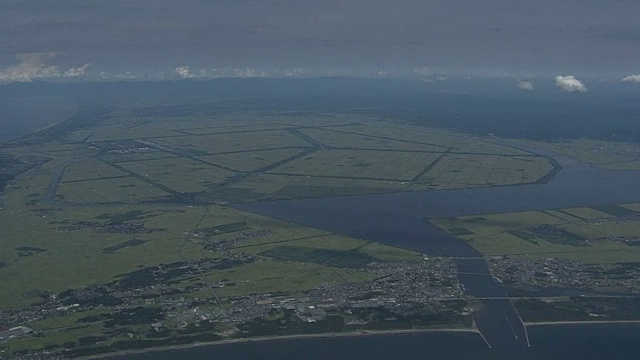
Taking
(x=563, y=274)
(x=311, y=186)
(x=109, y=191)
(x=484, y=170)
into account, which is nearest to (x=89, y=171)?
(x=109, y=191)

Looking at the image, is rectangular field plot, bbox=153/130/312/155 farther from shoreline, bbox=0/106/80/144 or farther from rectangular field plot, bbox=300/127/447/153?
shoreline, bbox=0/106/80/144

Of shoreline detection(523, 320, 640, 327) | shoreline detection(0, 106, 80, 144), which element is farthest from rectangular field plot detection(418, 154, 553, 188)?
shoreline detection(0, 106, 80, 144)

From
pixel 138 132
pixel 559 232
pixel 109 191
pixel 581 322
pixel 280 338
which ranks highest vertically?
pixel 559 232

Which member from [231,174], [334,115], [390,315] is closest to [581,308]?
[390,315]

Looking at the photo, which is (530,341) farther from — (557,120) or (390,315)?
(557,120)

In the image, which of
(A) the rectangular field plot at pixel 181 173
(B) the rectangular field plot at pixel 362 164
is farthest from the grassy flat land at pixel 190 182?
(B) the rectangular field plot at pixel 362 164

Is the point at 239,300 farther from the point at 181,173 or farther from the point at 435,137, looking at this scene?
the point at 435,137

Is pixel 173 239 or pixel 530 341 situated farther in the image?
pixel 173 239
